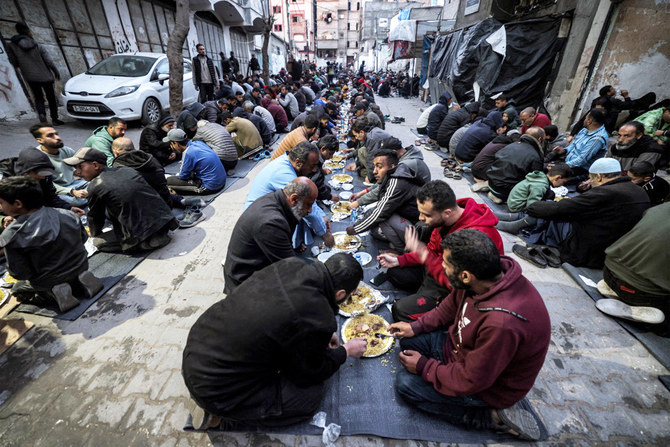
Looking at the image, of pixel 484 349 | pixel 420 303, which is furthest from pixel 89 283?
pixel 484 349

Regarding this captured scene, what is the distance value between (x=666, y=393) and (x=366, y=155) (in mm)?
5211

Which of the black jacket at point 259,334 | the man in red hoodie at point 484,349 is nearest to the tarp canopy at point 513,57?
the man in red hoodie at point 484,349

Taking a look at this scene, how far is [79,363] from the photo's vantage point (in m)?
2.62

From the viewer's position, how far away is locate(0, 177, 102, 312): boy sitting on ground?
8.77 feet

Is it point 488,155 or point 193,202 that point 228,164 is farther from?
point 488,155

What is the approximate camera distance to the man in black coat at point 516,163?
5176mm

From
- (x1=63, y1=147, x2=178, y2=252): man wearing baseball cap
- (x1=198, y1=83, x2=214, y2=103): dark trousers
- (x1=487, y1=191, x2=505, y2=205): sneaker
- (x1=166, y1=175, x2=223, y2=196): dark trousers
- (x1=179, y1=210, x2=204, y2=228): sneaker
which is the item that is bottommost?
(x1=179, y1=210, x2=204, y2=228): sneaker

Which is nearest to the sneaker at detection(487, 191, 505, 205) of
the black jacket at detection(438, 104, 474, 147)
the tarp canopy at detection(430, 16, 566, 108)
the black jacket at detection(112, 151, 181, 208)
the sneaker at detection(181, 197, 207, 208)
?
the black jacket at detection(438, 104, 474, 147)

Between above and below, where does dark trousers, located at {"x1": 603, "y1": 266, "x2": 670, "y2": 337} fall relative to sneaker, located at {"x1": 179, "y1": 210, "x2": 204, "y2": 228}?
above

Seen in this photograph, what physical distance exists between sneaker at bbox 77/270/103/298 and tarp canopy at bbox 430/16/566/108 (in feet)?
38.8

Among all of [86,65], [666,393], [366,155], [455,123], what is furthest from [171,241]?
[86,65]

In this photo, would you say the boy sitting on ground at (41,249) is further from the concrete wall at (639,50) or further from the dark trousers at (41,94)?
the concrete wall at (639,50)

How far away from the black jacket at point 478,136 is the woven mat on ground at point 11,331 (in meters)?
8.16

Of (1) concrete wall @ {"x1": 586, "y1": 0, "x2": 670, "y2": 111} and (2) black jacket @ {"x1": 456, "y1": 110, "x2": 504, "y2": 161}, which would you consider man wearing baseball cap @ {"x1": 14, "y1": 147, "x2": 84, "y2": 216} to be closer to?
(2) black jacket @ {"x1": 456, "y1": 110, "x2": 504, "y2": 161}
